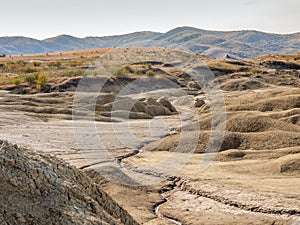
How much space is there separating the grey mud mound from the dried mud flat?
143mm

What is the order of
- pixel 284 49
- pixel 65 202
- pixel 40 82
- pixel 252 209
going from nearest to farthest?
1. pixel 65 202
2. pixel 252 209
3. pixel 40 82
4. pixel 284 49

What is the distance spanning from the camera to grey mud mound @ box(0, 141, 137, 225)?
4.98 m

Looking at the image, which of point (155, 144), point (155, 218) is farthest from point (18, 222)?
point (155, 144)

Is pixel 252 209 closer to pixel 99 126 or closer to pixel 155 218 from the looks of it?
pixel 155 218

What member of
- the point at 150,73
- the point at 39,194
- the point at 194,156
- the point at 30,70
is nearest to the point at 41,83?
the point at 150,73

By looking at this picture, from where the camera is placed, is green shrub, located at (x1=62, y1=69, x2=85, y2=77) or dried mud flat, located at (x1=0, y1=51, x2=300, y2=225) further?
green shrub, located at (x1=62, y1=69, x2=85, y2=77)

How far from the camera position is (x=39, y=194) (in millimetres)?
5293

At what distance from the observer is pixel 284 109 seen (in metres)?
18.3

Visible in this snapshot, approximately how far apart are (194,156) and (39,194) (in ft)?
32.2

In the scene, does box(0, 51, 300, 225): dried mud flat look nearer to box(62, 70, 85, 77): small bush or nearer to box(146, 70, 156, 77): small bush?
box(62, 70, 85, 77): small bush

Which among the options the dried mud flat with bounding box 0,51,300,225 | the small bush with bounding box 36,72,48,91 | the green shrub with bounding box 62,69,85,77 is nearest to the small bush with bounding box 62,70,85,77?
the green shrub with bounding box 62,69,85,77

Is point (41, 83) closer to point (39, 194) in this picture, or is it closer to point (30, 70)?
point (30, 70)

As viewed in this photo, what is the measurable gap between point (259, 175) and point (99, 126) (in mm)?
9596

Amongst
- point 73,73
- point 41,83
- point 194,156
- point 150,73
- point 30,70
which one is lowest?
point 194,156
